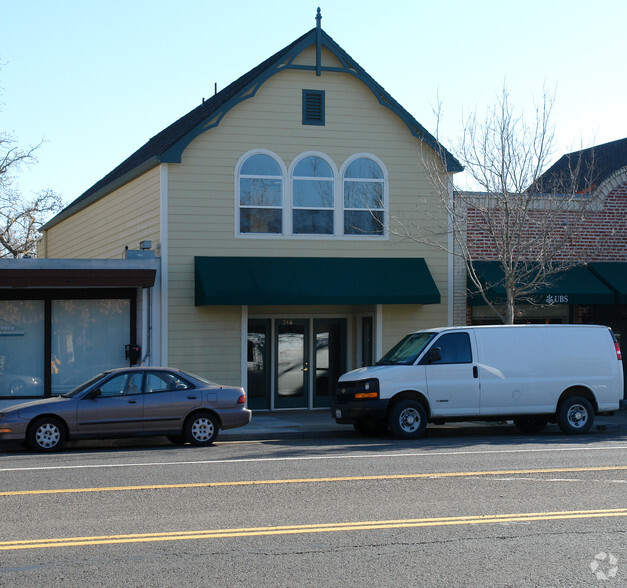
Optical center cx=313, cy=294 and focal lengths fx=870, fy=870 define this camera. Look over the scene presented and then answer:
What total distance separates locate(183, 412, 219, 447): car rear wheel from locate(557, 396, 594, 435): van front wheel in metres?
6.48

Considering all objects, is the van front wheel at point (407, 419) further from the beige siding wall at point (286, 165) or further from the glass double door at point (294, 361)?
the glass double door at point (294, 361)

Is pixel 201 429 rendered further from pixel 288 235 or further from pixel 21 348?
pixel 288 235

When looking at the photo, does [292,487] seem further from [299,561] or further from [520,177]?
[520,177]

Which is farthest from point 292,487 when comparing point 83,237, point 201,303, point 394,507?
point 83,237

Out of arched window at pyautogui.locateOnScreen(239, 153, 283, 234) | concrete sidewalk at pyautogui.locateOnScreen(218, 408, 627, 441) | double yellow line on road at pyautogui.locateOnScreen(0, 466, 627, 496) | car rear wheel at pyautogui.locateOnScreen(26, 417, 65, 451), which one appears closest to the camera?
double yellow line on road at pyautogui.locateOnScreen(0, 466, 627, 496)

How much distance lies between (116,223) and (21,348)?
5.25 m

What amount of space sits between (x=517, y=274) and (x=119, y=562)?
14785 millimetres

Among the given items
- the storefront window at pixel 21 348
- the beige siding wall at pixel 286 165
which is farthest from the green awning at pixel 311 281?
the storefront window at pixel 21 348

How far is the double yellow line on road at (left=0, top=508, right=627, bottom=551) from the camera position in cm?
732

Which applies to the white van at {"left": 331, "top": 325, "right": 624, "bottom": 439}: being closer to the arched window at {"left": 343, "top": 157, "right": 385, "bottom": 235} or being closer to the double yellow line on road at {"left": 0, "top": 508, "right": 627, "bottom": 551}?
the arched window at {"left": 343, "top": 157, "right": 385, "bottom": 235}

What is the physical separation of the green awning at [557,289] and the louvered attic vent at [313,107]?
5.16 metres

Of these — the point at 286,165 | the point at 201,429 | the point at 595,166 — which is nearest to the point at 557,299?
the point at 595,166

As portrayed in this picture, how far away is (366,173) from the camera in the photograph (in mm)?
20734

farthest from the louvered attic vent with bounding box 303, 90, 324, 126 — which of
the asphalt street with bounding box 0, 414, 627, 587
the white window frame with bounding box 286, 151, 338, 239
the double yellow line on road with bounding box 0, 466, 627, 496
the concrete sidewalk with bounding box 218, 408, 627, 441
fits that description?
the double yellow line on road with bounding box 0, 466, 627, 496
